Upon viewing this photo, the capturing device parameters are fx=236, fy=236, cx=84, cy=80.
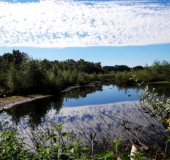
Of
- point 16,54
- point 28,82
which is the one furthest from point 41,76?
point 16,54

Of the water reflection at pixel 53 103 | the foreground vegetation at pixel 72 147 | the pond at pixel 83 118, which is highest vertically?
the foreground vegetation at pixel 72 147

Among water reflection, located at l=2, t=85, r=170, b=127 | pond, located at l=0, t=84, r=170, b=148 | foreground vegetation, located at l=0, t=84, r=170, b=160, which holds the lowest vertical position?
water reflection, located at l=2, t=85, r=170, b=127

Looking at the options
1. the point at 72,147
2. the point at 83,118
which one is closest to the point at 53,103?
the point at 83,118

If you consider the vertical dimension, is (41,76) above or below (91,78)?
above

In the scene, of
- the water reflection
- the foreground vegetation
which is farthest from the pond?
the foreground vegetation

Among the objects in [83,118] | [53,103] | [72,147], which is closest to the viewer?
[72,147]

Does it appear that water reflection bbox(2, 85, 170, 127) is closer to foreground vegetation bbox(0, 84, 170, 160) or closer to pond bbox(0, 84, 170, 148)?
pond bbox(0, 84, 170, 148)

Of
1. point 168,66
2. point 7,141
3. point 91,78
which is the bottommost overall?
point 91,78

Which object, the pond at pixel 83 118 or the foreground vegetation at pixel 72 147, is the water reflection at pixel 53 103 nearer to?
Answer: the pond at pixel 83 118

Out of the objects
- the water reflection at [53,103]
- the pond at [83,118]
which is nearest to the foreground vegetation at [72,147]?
the pond at [83,118]

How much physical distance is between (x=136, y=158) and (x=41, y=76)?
39.4 meters

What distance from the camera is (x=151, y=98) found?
416 cm

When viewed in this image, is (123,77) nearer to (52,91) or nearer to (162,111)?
(52,91)

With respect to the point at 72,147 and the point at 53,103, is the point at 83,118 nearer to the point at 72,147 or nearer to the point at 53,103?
the point at 53,103
